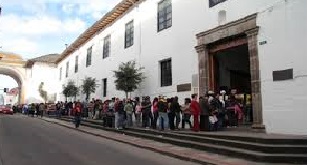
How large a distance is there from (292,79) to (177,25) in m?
7.25

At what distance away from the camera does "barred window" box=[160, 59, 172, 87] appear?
63.7 ft

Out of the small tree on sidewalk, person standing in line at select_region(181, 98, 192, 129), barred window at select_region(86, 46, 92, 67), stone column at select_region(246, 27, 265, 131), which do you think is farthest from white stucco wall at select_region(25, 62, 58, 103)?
stone column at select_region(246, 27, 265, 131)

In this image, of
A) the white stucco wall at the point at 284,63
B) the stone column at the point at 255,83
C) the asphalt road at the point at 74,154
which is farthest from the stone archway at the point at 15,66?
the white stucco wall at the point at 284,63

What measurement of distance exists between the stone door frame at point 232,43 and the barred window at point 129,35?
7.35 meters

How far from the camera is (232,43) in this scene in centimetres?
1567

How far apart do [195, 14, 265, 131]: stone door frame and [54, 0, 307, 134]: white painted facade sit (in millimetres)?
201

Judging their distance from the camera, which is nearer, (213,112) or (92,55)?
(213,112)

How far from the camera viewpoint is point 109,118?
19.9 m

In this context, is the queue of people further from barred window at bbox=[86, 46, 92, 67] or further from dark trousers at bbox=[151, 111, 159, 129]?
barred window at bbox=[86, 46, 92, 67]

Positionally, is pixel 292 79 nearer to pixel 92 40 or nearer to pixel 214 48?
pixel 214 48

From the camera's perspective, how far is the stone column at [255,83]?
541 inches

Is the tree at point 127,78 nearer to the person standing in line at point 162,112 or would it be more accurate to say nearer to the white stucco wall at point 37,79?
the person standing in line at point 162,112

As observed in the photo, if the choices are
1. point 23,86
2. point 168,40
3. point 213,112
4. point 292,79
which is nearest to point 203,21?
point 168,40

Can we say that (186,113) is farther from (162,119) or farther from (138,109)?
(138,109)
